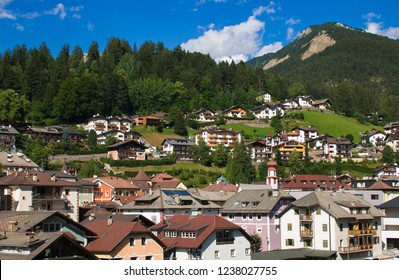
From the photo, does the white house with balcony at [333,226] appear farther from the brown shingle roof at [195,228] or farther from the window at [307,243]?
the brown shingle roof at [195,228]

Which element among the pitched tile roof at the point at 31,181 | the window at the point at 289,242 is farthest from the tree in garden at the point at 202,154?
the pitched tile roof at the point at 31,181

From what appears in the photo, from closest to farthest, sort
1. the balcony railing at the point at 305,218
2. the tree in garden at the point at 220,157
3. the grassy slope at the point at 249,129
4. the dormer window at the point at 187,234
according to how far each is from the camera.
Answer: the dormer window at the point at 187,234 < the balcony railing at the point at 305,218 < the tree in garden at the point at 220,157 < the grassy slope at the point at 249,129

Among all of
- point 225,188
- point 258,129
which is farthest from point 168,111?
point 225,188

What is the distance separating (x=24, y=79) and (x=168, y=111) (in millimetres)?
27576

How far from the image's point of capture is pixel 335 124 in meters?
116

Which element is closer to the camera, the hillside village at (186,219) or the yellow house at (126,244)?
the hillside village at (186,219)

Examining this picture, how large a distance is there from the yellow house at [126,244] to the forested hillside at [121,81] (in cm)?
6509

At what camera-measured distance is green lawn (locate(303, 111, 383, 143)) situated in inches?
4382

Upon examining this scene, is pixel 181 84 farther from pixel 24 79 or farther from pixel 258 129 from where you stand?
pixel 24 79

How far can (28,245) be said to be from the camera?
2056 cm

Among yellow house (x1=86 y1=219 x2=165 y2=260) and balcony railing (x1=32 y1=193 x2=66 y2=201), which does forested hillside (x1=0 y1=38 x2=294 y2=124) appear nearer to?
balcony railing (x1=32 y1=193 x2=66 y2=201)

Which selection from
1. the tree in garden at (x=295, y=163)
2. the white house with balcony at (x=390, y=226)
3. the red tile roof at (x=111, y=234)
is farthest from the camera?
the tree in garden at (x=295, y=163)

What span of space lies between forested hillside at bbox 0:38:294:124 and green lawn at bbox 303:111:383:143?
1265 centimetres

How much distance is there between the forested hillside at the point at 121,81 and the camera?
97.9 meters
